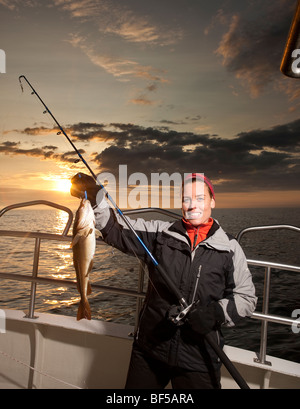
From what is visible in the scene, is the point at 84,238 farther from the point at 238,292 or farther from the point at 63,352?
the point at 63,352

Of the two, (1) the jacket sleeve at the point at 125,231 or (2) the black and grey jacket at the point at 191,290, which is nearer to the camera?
(2) the black and grey jacket at the point at 191,290

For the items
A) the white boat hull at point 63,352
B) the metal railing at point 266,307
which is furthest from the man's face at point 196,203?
the white boat hull at point 63,352

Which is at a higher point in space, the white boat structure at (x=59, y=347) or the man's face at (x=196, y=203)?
the man's face at (x=196, y=203)

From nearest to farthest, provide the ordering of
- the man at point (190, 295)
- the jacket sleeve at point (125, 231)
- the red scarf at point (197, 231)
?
1. the man at point (190, 295)
2. the red scarf at point (197, 231)
3. the jacket sleeve at point (125, 231)

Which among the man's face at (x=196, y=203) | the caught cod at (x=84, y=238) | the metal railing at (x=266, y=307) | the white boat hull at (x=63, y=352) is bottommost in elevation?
the white boat hull at (x=63, y=352)

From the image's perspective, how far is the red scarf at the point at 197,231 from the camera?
240 cm

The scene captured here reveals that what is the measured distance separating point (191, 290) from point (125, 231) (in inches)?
26.9

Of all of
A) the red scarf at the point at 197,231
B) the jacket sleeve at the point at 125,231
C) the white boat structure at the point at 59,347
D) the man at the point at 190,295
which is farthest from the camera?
the white boat structure at the point at 59,347

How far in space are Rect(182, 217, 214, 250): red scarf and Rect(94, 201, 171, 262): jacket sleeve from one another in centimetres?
20

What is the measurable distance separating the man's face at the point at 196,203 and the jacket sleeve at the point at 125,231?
0.79ft

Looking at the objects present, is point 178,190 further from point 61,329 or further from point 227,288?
point 61,329

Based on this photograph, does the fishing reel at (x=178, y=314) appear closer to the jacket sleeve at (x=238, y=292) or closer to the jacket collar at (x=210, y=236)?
the jacket sleeve at (x=238, y=292)

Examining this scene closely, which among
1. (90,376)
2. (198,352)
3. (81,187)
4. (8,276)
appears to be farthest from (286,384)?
(8,276)

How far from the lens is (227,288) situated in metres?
2.36
